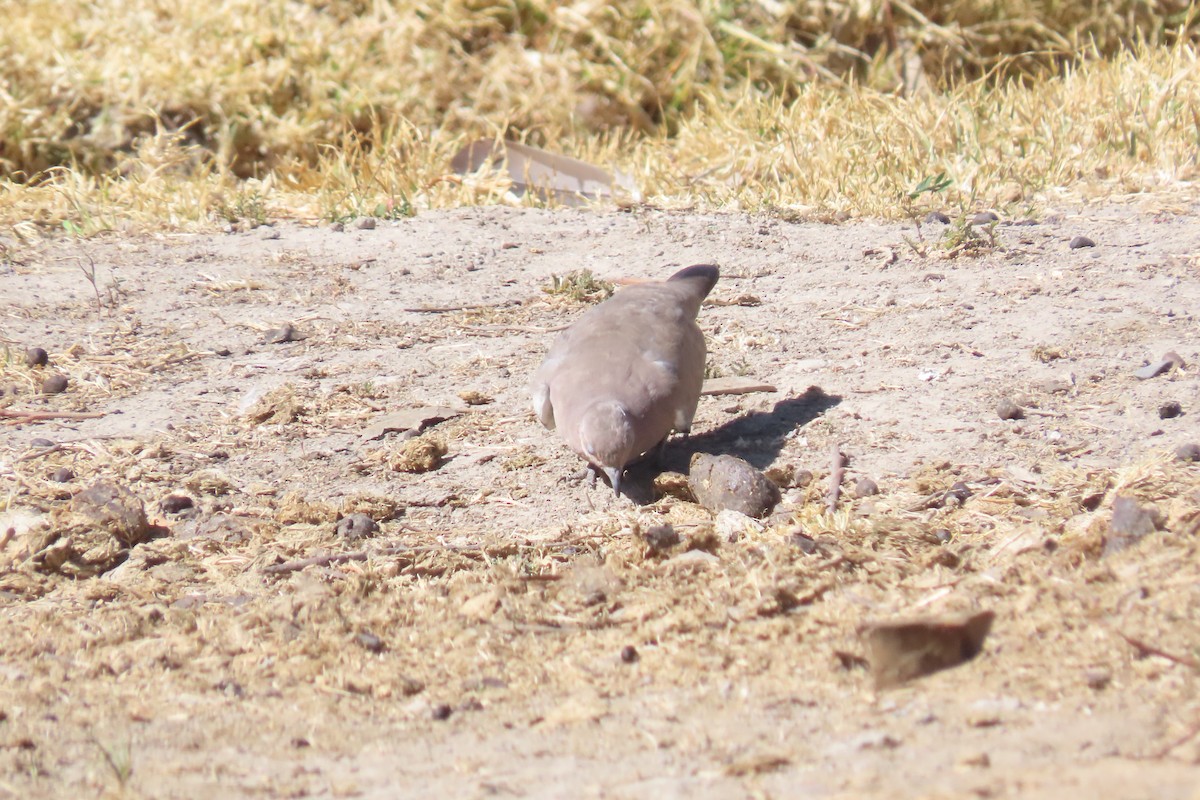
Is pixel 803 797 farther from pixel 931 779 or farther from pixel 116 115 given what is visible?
pixel 116 115

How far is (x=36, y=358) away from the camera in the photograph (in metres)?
4.56

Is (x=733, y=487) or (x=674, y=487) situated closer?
(x=733, y=487)

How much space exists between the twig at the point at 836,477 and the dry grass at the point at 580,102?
6.86ft

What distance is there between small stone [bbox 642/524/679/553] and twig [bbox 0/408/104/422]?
1.96m

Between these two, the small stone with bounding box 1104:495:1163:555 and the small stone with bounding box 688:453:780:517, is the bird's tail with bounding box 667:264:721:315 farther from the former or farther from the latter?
the small stone with bounding box 1104:495:1163:555

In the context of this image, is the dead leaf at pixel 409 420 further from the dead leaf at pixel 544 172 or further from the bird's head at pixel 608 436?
the dead leaf at pixel 544 172

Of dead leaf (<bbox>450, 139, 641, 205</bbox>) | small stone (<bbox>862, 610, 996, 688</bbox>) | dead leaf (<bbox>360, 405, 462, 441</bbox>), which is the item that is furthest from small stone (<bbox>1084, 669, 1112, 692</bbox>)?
dead leaf (<bbox>450, 139, 641, 205</bbox>)

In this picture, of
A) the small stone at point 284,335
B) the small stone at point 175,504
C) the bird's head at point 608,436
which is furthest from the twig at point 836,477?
the small stone at point 284,335

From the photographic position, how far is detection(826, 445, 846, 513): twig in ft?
11.5

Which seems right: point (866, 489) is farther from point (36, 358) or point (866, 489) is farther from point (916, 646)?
point (36, 358)

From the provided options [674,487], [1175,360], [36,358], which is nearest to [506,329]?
[674,487]

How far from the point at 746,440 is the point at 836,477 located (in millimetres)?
415

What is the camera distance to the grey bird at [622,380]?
3.45 m

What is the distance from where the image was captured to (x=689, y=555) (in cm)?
328
